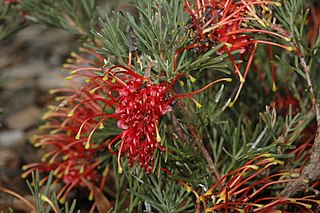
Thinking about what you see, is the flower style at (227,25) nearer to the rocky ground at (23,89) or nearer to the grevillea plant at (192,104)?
the grevillea plant at (192,104)

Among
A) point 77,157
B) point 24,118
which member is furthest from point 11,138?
point 77,157

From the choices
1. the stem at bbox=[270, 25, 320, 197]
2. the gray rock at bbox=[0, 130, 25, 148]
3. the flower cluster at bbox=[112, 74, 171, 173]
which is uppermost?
the flower cluster at bbox=[112, 74, 171, 173]

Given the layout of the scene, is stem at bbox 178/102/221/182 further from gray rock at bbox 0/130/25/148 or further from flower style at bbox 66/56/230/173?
gray rock at bbox 0/130/25/148

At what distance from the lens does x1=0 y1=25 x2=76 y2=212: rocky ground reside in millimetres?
1282

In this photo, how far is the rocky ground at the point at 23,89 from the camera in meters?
1.28

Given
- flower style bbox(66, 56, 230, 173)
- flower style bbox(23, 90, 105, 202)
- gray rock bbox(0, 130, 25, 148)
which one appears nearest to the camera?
flower style bbox(66, 56, 230, 173)

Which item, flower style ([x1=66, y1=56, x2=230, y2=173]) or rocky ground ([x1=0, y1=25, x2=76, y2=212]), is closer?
flower style ([x1=66, y1=56, x2=230, y2=173])

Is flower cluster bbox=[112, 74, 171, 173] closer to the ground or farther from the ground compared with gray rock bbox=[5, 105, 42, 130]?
farther from the ground

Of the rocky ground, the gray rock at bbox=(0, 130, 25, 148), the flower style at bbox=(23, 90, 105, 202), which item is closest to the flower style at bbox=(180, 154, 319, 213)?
the flower style at bbox=(23, 90, 105, 202)

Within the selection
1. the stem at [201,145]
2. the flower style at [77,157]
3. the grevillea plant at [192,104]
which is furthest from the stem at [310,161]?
the flower style at [77,157]

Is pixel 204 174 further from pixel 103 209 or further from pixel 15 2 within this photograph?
pixel 15 2

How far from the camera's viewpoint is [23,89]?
1658 millimetres

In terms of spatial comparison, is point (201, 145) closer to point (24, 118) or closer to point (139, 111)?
point (139, 111)

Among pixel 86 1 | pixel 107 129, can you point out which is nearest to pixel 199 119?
pixel 107 129
